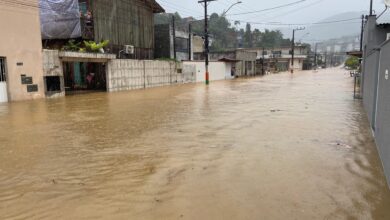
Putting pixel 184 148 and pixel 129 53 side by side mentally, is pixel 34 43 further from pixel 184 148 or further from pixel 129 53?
pixel 184 148

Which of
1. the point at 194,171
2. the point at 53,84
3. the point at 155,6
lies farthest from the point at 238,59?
the point at 194,171

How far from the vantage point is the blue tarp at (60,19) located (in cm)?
2466

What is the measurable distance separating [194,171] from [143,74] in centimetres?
2290

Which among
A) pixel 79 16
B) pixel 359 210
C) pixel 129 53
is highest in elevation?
pixel 79 16

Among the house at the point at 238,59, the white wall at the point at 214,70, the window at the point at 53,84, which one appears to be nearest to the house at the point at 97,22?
the window at the point at 53,84

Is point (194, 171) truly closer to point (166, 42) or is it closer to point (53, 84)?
point (53, 84)

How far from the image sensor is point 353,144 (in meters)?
7.02

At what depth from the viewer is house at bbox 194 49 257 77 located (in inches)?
1847

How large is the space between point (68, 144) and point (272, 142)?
4.53m

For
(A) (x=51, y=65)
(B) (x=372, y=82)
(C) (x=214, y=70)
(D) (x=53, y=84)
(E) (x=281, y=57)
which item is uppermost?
(E) (x=281, y=57)

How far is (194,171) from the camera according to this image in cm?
535

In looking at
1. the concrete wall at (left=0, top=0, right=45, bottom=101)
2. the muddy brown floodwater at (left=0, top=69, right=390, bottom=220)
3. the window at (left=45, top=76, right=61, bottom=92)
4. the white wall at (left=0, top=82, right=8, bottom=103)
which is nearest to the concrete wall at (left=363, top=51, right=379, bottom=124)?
the muddy brown floodwater at (left=0, top=69, right=390, bottom=220)

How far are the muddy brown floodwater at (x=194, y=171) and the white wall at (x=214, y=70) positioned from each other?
2606cm

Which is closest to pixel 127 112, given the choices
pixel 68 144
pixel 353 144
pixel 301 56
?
pixel 68 144
